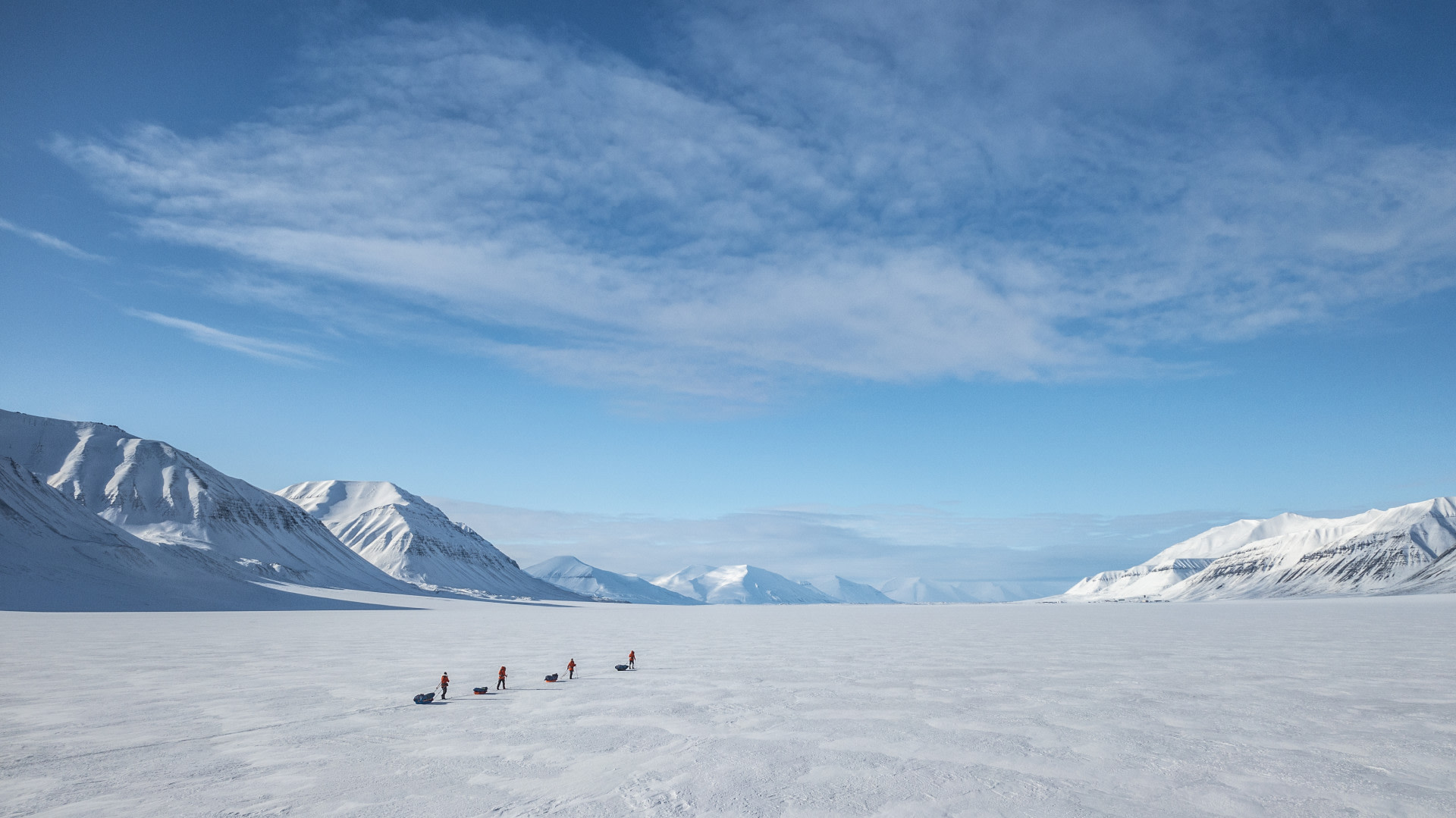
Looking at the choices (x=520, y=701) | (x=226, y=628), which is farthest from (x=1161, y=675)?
(x=226, y=628)

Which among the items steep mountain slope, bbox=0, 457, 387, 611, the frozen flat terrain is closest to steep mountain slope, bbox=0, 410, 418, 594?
steep mountain slope, bbox=0, 457, 387, 611

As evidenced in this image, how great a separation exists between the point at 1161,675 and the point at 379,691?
18.8m

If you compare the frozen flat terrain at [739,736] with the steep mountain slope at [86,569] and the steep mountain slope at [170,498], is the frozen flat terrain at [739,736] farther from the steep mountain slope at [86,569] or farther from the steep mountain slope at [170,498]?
the steep mountain slope at [170,498]

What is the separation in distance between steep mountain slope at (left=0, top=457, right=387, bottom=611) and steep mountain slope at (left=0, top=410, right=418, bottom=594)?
157ft

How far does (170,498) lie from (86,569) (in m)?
95.5

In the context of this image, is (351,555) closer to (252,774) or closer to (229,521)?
(229,521)

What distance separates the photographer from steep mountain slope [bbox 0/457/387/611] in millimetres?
71875

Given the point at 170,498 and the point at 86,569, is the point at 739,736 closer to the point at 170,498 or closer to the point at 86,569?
the point at 86,569

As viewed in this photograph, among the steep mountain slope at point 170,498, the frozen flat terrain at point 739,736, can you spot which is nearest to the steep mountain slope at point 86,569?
the steep mountain slope at point 170,498

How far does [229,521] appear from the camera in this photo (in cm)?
16712

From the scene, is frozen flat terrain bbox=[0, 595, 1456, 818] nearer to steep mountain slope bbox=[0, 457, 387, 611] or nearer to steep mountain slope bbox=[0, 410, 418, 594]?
steep mountain slope bbox=[0, 457, 387, 611]

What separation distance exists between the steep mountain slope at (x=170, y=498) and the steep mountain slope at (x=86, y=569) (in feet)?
157

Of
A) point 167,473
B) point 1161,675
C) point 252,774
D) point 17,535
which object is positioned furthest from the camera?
point 167,473

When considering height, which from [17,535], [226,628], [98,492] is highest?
[98,492]
